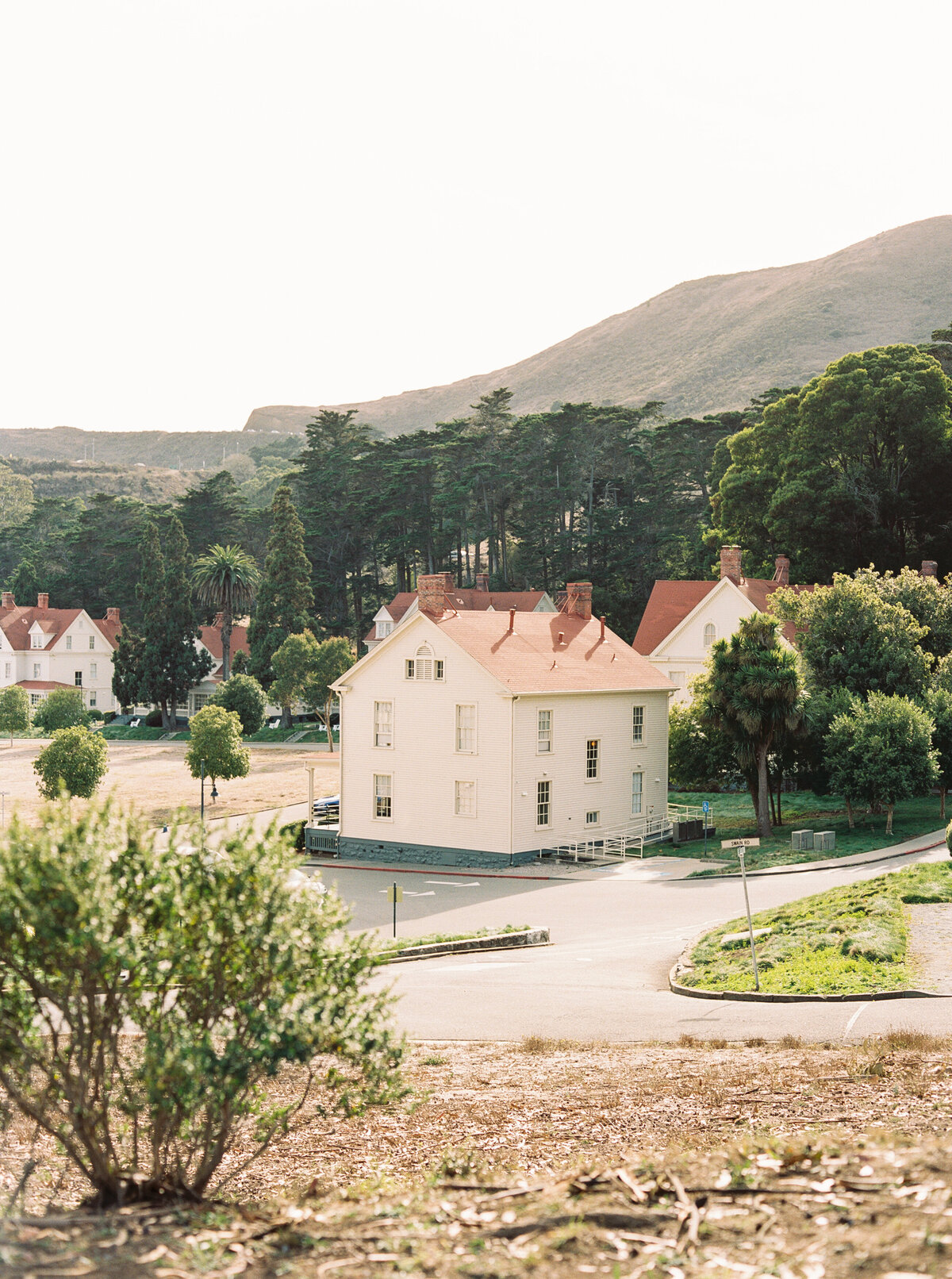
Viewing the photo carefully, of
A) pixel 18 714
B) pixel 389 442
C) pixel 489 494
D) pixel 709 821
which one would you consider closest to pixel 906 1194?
pixel 709 821

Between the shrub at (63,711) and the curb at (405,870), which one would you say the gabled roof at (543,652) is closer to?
the curb at (405,870)

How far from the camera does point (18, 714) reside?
286 ft

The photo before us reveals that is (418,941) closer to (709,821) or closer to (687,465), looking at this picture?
(709,821)

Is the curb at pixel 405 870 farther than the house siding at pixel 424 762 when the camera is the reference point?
No

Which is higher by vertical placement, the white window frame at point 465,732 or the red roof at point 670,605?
the red roof at point 670,605

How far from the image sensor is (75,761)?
5116 centimetres

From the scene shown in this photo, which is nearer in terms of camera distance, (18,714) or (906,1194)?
(906,1194)

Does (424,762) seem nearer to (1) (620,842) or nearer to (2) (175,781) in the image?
(1) (620,842)

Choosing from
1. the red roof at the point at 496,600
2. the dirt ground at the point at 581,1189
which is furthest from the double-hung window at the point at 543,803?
the red roof at the point at 496,600

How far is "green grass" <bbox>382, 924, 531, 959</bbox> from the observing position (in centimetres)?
2670

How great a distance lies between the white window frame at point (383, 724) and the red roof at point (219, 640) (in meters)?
57.6

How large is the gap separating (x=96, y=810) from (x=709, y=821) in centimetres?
3873

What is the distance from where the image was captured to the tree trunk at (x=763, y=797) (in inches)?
1698

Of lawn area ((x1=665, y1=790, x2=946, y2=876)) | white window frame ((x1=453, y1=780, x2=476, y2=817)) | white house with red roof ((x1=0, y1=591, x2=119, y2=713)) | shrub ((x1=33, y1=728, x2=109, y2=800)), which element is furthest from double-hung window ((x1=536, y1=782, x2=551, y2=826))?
white house with red roof ((x1=0, y1=591, x2=119, y2=713))
